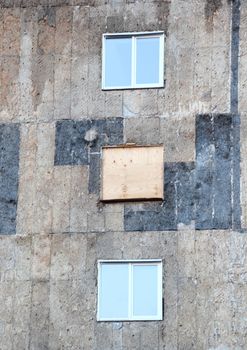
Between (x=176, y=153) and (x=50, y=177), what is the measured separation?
2664mm

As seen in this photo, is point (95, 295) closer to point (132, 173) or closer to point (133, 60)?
point (132, 173)

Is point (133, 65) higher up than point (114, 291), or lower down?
higher up

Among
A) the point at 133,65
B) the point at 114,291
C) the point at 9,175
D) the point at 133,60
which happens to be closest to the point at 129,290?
the point at 114,291

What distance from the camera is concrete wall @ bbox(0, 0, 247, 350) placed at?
33656 mm

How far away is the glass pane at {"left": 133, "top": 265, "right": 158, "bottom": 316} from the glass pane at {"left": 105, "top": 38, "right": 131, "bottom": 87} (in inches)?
158

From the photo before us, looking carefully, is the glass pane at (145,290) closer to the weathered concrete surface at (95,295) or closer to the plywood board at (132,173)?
the weathered concrete surface at (95,295)

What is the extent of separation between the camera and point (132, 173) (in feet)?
114

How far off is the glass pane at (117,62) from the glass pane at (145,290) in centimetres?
401

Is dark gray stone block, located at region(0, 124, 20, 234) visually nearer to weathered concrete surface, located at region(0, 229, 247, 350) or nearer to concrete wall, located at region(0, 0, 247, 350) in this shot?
concrete wall, located at region(0, 0, 247, 350)

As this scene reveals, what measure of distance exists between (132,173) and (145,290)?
98.6 inches

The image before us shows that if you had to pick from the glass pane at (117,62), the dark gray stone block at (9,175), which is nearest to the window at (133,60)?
the glass pane at (117,62)

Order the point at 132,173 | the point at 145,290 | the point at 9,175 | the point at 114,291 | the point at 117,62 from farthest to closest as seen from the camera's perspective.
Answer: the point at 117,62
the point at 9,175
the point at 132,173
the point at 114,291
the point at 145,290

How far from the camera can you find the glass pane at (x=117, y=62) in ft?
116

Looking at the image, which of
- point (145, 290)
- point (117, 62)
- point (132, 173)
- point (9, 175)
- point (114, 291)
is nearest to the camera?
point (145, 290)
